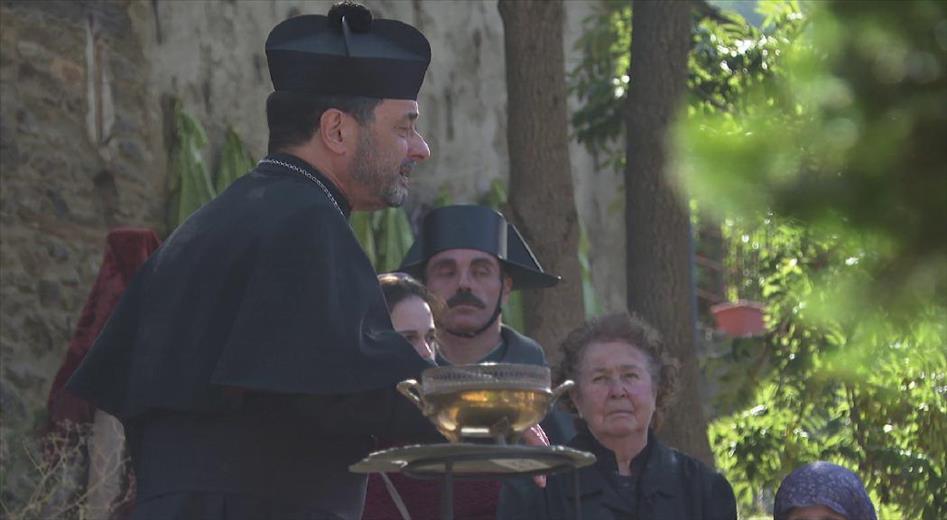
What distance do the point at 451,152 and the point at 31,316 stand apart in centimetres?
446

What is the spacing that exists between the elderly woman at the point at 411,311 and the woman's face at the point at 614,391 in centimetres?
41

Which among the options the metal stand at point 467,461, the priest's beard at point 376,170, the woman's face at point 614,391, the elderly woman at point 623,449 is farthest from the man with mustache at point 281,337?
the woman's face at point 614,391

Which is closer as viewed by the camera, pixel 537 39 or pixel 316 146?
pixel 316 146

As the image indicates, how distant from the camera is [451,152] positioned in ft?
42.8

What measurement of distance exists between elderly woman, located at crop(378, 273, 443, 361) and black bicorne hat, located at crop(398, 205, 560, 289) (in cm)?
100

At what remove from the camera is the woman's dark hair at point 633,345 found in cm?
510

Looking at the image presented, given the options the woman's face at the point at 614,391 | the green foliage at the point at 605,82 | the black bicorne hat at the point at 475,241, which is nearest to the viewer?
the woman's face at the point at 614,391

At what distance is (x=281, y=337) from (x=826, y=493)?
1.82 m

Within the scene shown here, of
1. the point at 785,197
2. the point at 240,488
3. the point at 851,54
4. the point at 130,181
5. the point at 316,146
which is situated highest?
the point at 130,181

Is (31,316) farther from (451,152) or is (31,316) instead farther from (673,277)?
(451,152)

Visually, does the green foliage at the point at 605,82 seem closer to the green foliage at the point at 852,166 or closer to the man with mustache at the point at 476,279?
the man with mustache at the point at 476,279

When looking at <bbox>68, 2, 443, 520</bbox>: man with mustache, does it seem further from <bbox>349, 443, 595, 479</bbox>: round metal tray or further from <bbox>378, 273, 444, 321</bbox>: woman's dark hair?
<bbox>378, 273, 444, 321</bbox>: woman's dark hair

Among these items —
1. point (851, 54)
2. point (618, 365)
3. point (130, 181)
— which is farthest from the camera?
point (130, 181)

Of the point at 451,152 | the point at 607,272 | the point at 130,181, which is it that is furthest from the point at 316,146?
the point at 607,272
